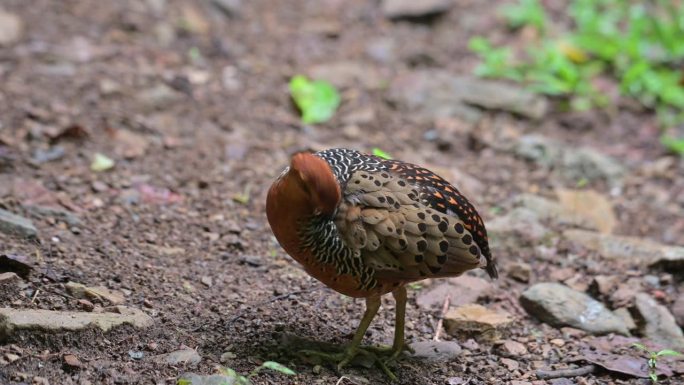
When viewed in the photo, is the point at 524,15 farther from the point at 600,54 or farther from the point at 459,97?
the point at 459,97

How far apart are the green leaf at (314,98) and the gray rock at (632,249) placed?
2.64 m

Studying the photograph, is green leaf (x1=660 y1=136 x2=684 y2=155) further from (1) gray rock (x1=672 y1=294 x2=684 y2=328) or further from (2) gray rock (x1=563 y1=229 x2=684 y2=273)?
(1) gray rock (x1=672 y1=294 x2=684 y2=328)

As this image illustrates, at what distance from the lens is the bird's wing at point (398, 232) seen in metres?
4.30

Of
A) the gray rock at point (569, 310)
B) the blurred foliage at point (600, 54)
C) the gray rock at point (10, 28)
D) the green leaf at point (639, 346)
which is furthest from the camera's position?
the blurred foliage at point (600, 54)

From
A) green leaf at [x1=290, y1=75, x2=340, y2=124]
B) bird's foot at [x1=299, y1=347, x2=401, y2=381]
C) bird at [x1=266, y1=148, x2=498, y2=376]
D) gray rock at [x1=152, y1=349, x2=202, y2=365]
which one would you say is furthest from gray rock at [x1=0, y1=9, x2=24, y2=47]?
bird's foot at [x1=299, y1=347, x2=401, y2=381]

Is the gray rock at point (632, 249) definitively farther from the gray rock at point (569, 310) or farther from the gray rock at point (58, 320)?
the gray rock at point (58, 320)

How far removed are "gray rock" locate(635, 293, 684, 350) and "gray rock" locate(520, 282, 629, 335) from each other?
150mm

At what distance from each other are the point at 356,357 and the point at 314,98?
3.93 m

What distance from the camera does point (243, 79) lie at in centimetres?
840

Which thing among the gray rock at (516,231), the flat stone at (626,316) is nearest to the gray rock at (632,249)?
the gray rock at (516,231)

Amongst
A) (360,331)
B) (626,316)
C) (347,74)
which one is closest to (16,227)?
(360,331)

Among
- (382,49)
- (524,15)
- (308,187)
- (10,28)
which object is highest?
(524,15)

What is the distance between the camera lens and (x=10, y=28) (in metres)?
7.92

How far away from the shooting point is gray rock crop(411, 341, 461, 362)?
4.83m
